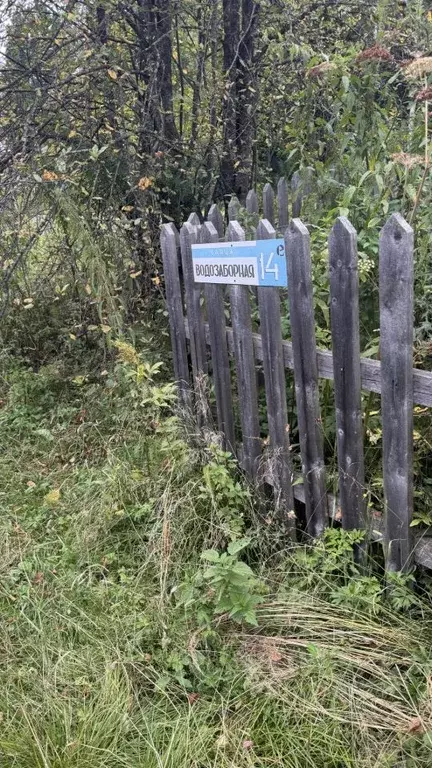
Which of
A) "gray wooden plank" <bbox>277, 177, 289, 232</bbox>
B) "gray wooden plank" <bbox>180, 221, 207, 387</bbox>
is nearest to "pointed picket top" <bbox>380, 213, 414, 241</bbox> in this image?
"gray wooden plank" <bbox>180, 221, 207, 387</bbox>

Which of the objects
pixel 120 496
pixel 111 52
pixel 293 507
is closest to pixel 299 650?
pixel 293 507

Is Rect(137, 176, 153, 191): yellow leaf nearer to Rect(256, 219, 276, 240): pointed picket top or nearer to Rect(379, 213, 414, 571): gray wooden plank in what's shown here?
Rect(256, 219, 276, 240): pointed picket top

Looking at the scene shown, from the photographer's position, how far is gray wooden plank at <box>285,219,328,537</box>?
225 cm

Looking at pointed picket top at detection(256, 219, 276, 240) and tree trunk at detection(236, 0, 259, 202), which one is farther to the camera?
tree trunk at detection(236, 0, 259, 202)

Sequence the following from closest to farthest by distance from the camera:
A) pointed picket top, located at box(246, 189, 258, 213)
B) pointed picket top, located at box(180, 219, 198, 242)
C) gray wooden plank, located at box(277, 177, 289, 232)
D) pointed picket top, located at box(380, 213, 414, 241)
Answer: pointed picket top, located at box(380, 213, 414, 241), pointed picket top, located at box(180, 219, 198, 242), pointed picket top, located at box(246, 189, 258, 213), gray wooden plank, located at box(277, 177, 289, 232)

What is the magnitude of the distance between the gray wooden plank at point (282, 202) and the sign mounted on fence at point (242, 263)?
1.41 metres

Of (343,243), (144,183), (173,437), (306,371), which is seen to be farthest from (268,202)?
(343,243)

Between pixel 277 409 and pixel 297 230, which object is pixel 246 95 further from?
pixel 277 409

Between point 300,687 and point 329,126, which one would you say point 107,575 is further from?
point 329,126

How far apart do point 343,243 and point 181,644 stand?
5.29ft

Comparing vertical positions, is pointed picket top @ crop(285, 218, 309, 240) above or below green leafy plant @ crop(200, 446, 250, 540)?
above

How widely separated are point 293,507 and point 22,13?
166 inches

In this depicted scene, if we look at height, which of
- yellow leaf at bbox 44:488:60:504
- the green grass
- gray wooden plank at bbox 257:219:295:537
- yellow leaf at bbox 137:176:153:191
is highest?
yellow leaf at bbox 137:176:153:191

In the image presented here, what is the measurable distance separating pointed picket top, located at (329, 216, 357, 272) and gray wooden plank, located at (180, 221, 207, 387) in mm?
1309
